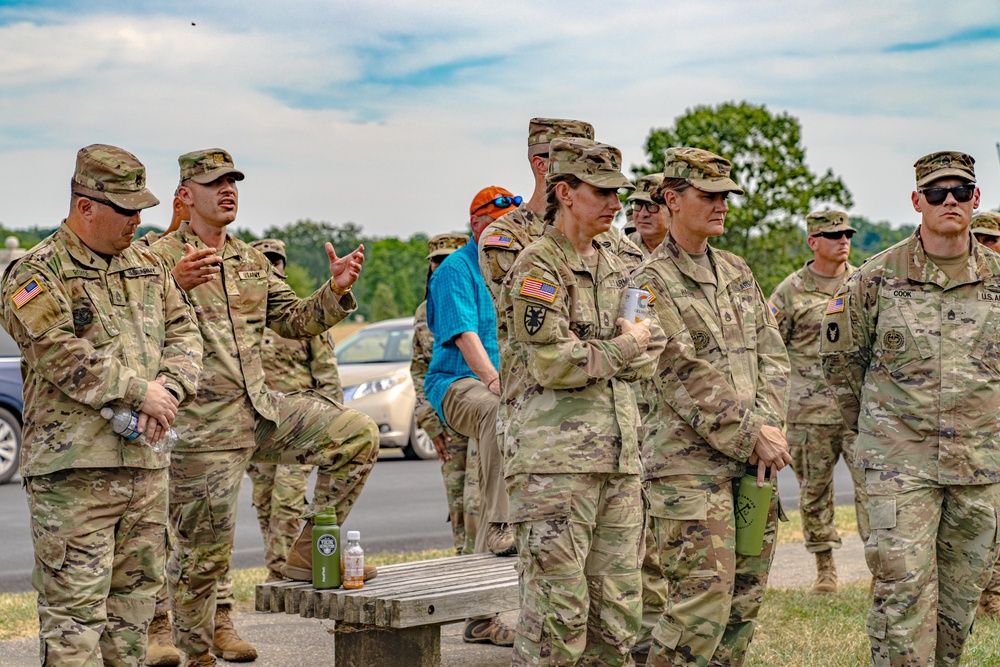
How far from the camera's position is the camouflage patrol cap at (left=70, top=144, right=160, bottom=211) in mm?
5543

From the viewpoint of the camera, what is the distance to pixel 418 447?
1786 centimetres

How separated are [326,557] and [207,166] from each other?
211 centimetres

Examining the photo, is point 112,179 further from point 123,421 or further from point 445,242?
A: point 445,242

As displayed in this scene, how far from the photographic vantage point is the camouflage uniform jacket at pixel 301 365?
30.9ft

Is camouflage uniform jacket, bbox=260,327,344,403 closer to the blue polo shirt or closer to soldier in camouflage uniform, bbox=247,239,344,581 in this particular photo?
soldier in camouflage uniform, bbox=247,239,344,581

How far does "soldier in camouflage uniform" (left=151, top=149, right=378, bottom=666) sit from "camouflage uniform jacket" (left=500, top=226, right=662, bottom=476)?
151 cm

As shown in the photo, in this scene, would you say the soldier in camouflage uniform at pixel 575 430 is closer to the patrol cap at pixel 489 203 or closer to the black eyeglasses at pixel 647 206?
the patrol cap at pixel 489 203

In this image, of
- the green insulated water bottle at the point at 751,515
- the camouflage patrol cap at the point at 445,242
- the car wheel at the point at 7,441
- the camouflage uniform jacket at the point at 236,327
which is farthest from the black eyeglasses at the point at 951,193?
the car wheel at the point at 7,441

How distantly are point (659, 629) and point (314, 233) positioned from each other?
3124 inches

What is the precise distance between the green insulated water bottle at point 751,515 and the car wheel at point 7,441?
11.7 m

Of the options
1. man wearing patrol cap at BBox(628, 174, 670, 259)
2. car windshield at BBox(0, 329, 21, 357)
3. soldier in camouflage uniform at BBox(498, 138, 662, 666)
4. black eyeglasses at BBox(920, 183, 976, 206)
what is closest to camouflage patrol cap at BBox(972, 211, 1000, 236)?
man wearing patrol cap at BBox(628, 174, 670, 259)

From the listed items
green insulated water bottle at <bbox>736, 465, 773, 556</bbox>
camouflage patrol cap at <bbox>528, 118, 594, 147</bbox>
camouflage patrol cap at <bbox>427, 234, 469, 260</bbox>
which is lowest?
green insulated water bottle at <bbox>736, 465, 773, 556</bbox>

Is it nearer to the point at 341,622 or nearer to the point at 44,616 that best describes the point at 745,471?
the point at 341,622

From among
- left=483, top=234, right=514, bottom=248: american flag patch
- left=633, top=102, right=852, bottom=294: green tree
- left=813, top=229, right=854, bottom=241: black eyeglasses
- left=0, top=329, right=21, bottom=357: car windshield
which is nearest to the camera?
left=483, top=234, right=514, bottom=248: american flag patch
